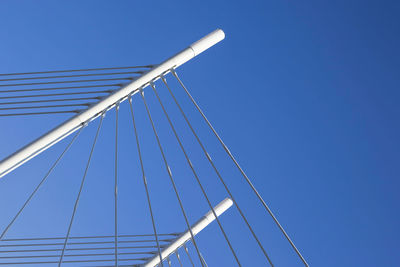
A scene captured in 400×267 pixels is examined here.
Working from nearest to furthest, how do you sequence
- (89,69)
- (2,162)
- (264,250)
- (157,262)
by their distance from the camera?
(264,250)
(2,162)
(89,69)
(157,262)

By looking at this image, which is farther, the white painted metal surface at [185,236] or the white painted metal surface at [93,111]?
the white painted metal surface at [185,236]

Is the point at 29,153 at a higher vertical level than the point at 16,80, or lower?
lower

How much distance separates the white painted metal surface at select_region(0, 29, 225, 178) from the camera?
8.86 meters

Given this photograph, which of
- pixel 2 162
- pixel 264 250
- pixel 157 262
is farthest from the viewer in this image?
pixel 157 262

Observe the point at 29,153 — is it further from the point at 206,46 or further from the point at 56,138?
the point at 206,46

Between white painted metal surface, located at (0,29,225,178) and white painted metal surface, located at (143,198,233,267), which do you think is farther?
white painted metal surface, located at (143,198,233,267)

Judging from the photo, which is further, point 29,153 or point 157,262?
point 157,262

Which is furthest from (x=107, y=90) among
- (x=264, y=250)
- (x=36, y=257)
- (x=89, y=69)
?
(x=264, y=250)

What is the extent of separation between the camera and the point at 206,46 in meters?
9.94

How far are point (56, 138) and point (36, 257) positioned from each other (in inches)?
94.0

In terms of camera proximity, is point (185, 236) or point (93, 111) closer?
point (93, 111)

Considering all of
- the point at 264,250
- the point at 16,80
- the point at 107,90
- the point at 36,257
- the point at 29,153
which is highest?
the point at 16,80

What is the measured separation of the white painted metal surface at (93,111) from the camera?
8.86 meters

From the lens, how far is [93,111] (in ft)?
30.4
